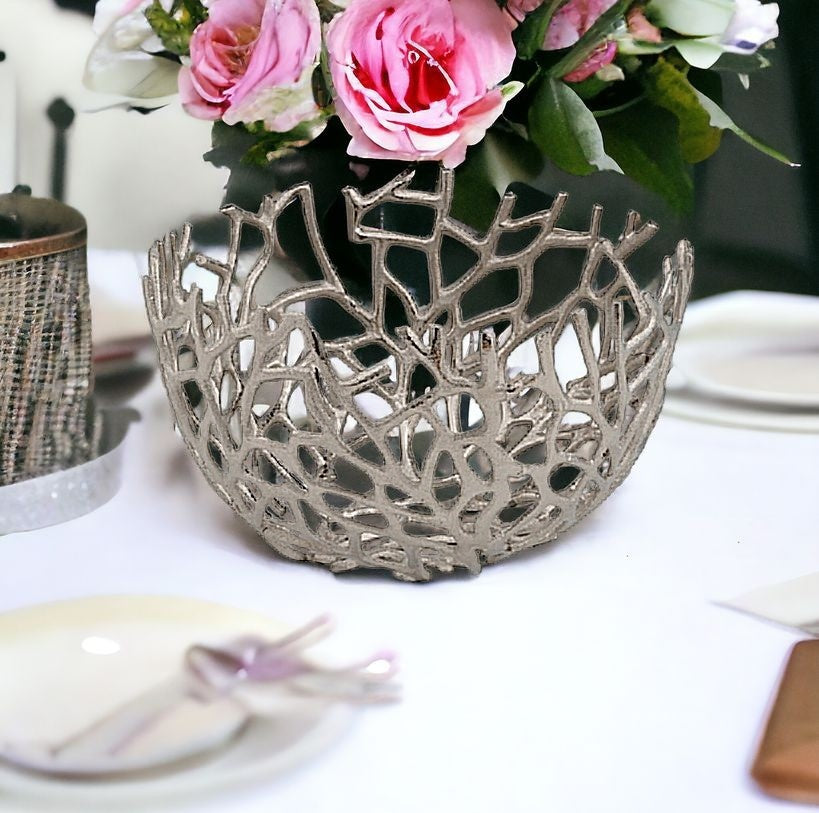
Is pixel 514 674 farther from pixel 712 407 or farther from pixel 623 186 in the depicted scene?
pixel 623 186

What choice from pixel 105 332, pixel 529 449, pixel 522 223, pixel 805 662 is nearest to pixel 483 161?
pixel 522 223

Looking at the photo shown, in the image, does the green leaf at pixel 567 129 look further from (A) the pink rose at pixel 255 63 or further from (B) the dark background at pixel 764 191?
(B) the dark background at pixel 764 191

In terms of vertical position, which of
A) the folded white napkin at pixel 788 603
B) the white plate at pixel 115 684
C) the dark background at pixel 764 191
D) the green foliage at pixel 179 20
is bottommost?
the white plate at pixel 115 684

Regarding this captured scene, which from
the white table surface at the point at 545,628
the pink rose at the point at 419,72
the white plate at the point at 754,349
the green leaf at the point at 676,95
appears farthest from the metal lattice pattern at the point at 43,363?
the white plate at the point at 754,349

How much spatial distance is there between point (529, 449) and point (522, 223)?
5.2 inches

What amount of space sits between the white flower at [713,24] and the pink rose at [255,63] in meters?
0.16

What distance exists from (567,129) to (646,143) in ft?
0.23

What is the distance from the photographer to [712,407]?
0.72 meters

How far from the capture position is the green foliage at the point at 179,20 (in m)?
0.46

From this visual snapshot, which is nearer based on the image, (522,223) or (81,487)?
(522,223)

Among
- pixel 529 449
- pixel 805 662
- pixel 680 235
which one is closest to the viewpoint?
pixel 805 662

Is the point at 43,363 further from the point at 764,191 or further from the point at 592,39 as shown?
the point at 764,191

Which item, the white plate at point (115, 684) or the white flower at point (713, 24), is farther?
the white flower at point (713, 24)

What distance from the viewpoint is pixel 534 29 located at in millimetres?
440
